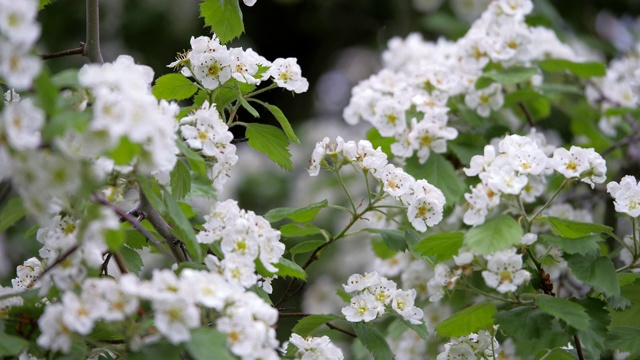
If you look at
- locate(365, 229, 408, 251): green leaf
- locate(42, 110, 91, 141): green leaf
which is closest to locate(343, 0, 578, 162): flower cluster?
locate(365, 229, 408, 251): green leaf

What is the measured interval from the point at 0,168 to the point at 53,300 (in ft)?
1.82

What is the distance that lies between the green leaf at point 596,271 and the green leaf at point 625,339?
22cm

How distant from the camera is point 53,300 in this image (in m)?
1.93

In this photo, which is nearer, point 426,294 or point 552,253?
point 552,253

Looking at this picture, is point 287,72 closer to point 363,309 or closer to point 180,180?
point 180,180

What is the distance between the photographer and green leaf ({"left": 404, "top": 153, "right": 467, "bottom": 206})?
2729 mm

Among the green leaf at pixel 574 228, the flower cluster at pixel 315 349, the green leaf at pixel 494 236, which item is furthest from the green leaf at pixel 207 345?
the green leaf at pixel 574 228

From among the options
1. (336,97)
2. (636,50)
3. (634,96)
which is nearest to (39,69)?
(634,96)

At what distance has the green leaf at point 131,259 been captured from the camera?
7.04 feet

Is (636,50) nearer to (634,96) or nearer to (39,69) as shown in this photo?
(634,96)

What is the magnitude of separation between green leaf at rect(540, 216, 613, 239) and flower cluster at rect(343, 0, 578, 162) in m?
0.71

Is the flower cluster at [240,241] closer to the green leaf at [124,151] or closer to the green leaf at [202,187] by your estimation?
the green leaf at [202,187]

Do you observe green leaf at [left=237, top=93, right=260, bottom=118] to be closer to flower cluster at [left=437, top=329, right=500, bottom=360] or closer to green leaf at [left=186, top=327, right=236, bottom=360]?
green leaf at [left=186, top=327, right=236, bottom=360]

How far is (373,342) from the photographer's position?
2203mm
